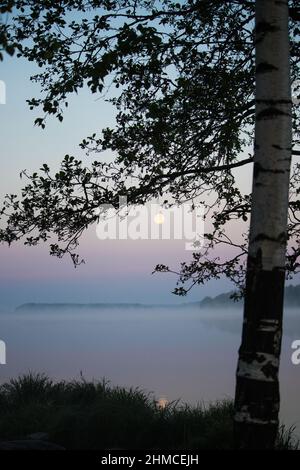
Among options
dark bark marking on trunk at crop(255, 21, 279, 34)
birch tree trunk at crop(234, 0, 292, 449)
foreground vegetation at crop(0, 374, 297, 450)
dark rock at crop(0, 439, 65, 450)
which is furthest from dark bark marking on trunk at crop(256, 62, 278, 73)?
dark rock at crop(0, 439, 65, 450)

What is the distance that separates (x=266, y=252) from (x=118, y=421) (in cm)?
583

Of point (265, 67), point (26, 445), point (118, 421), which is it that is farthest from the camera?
point (118, 421)

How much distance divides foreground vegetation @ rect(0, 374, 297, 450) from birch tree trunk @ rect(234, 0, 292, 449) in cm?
266

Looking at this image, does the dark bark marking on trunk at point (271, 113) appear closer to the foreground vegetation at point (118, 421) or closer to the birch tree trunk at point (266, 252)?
the birch tree trunk at point (266, 252)

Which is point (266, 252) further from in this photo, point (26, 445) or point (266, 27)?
point (26, 445)

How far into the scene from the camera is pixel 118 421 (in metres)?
10.8

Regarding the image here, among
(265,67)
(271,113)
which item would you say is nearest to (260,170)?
(271,113)

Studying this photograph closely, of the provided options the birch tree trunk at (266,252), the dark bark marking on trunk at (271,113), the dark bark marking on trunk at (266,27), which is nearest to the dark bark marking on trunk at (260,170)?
the birch tree trunk at (266,252)

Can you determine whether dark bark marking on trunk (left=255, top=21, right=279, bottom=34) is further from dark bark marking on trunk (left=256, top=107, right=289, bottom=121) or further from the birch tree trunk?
dark bark marking on trunk (left=256, top=107, right=289, bottom=121)

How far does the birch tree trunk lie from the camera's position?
21.0 ft

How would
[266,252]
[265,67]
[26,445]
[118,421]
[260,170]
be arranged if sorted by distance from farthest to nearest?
1. [118,421]
2. [26,445]
3. [265,67]
4. [260,170]
5. [266,252]

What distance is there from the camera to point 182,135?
35.7ft
